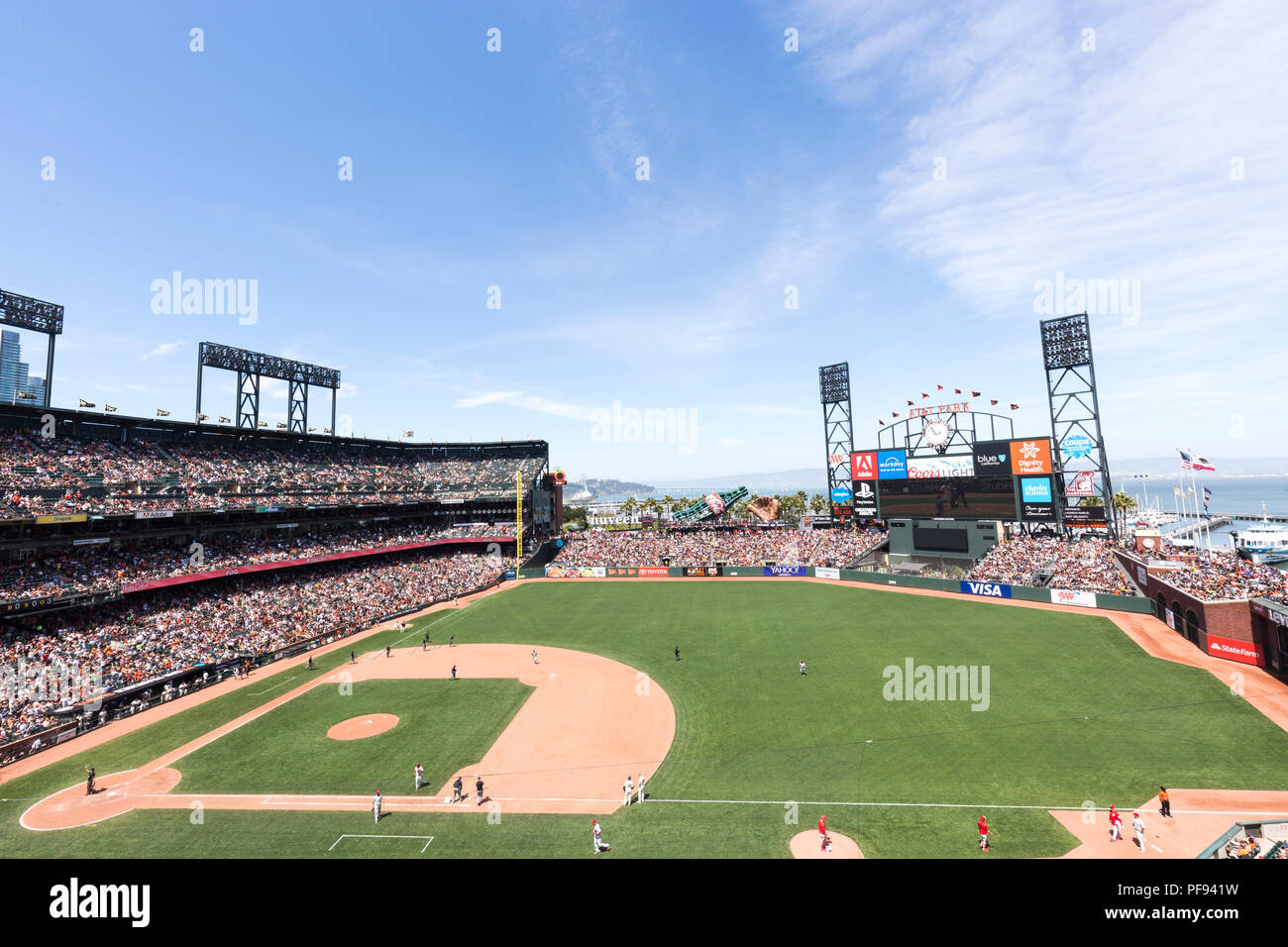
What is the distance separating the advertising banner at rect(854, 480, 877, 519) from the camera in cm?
7088

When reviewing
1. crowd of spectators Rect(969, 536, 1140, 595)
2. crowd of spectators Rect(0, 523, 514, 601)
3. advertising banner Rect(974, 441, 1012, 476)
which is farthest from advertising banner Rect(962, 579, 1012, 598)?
crowd of spectators Rect(0, 523, 514, 601)

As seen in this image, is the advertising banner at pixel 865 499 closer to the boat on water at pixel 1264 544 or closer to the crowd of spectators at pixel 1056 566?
the crowd of spectators at pixel 1056 566

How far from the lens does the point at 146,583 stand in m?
40.2

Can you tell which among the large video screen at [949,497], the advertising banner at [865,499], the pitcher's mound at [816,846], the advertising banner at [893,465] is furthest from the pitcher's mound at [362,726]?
the advertising banner at [865,499]

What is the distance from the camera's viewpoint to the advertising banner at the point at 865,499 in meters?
70.9

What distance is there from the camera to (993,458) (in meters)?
61.3

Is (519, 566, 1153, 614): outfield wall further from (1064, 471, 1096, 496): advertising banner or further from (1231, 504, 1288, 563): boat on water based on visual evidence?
(1231, 504, 1288, 563): boat on water

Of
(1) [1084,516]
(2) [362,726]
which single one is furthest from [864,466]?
(2) [362,726]

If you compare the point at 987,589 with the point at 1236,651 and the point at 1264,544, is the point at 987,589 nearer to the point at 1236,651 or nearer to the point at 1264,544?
the point at 1236,651

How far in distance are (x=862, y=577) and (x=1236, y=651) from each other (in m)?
30.0

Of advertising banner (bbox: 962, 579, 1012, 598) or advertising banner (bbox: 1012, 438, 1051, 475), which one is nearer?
advertising banner (bbox: 962, 579, 1012, 598)
